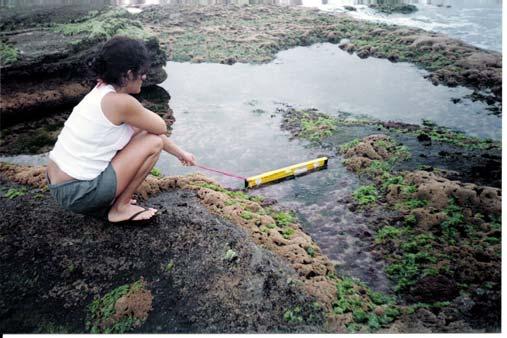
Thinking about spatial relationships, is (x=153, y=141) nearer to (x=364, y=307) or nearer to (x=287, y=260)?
(x=287, y=260)

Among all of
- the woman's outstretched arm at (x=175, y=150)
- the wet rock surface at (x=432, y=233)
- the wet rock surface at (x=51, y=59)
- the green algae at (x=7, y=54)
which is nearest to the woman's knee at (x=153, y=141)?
the woman's outstretched arm at (x=175, y=150)

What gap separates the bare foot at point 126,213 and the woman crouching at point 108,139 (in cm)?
7

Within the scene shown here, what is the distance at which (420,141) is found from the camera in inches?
211

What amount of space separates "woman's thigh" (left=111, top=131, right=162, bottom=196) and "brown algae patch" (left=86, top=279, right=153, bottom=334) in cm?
80

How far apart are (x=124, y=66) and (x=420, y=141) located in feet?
13.1

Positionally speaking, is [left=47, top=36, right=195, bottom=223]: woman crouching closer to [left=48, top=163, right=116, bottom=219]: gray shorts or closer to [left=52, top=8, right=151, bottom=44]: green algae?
[left=48, top=163, right=116, bottom=219]: gray shorts

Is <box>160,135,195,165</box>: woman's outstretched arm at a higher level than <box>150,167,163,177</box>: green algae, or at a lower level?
higher

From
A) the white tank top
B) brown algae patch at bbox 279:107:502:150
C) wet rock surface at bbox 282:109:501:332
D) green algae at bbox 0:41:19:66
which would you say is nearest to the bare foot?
the white tank top

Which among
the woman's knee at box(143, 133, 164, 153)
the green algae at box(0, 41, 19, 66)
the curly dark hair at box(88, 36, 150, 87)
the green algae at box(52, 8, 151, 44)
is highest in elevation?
the curly dark hair at box(88, 36, 150, 87)

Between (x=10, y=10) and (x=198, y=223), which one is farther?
(x=10, y=10)

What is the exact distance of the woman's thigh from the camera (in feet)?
10.3

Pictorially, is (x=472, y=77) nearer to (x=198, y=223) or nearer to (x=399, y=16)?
(x=399, y=16)

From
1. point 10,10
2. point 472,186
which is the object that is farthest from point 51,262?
point 10,10

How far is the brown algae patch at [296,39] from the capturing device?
7535 millimetres
